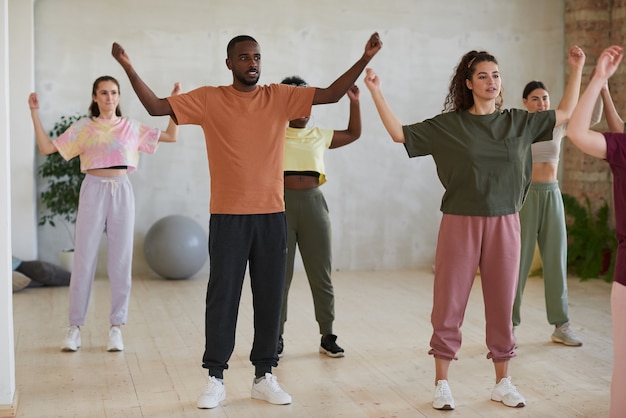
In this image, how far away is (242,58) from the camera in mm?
3904

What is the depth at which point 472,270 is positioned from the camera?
406 cm

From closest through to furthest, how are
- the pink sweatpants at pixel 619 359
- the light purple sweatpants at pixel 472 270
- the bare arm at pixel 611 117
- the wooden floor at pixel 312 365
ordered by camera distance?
the pink sweatpants at pixel 619 359 → the light purple sweatpants at pixel 472 270 → the wooden floor at pixel 312 365 → the bare arm at pixel 611 117

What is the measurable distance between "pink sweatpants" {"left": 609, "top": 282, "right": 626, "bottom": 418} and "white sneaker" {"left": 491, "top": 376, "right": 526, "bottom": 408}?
45.9 inches

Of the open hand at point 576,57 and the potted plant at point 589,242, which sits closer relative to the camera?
the open hand at point 576,57

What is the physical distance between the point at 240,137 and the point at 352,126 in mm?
925

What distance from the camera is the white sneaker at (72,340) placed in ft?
17.2

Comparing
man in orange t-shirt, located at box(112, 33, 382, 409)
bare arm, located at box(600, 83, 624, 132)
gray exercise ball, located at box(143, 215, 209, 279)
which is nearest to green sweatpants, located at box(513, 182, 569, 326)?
bare arm, located at box(600, 83, 624, 132)

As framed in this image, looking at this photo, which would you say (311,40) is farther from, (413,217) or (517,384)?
(517,384)

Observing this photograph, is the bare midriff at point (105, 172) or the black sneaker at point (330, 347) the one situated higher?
the bare midriff at point (105, 172)

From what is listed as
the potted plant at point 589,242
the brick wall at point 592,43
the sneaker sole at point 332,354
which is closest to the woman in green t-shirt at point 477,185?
the sneaker sole at point 332,354

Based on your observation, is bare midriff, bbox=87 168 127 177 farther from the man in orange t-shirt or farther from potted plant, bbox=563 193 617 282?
potted plant, bbox=563 193 617 282

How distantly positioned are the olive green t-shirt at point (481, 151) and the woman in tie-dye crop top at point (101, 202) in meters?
2.01

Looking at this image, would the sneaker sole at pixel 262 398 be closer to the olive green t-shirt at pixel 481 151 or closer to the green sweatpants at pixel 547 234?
the olive green t-shirt at pixel 481 151

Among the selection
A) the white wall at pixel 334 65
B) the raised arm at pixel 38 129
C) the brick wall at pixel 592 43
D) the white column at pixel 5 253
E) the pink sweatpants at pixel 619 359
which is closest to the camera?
the pink sweatpants at pixel 619 359
